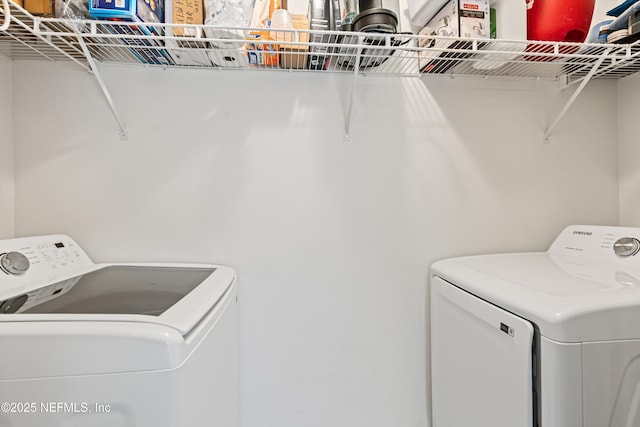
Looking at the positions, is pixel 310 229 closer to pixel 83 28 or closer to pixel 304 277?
pixel 304 277

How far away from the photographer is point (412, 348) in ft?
4.34

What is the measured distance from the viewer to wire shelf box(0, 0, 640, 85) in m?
0.94

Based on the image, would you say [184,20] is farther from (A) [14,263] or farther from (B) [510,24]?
(B) [510,24]

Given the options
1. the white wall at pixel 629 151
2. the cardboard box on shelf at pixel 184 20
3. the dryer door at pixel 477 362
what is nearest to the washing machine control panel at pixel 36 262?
the cardboard box on shelf at pixel 184 20

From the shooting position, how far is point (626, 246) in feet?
3.54

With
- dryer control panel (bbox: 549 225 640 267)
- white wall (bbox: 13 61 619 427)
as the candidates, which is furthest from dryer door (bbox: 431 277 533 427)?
dryer control panel (bbox: 549 225 640 267)

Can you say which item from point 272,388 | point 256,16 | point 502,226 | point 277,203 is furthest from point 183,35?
point 502,226

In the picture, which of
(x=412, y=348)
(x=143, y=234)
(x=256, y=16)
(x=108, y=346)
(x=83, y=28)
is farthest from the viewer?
(x=412, y=348)

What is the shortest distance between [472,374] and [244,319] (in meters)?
0.78

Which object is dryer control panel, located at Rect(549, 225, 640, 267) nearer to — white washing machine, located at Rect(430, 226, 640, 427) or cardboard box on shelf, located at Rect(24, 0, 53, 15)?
white washing machine, located at Rect(430, 226, 640, 427)

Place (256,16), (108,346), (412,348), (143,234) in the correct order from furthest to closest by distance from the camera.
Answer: (412,348) → (143,234) → (256,16) → (108,346)

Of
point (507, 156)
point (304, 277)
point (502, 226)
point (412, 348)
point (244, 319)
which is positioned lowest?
point (412, 348)

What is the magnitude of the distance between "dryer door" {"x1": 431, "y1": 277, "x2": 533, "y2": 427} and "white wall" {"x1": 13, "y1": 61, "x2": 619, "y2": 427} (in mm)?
129

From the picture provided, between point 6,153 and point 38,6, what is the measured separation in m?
0.51
